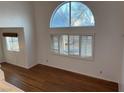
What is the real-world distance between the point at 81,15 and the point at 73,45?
1104 mm

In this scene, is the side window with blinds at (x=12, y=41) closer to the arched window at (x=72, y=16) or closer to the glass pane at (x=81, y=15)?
the arched window at (x=72, y=16)

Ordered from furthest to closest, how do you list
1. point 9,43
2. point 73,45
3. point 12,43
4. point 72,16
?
point 9,43 → point 12,43 → point 73,45 → point 72,16

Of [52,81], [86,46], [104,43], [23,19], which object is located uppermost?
[23,19]

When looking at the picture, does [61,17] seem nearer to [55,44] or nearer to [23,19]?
[55,44]

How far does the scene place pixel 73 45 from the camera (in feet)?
13.1

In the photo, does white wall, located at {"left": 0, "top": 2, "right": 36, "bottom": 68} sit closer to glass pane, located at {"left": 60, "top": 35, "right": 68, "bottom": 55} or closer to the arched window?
the arched window

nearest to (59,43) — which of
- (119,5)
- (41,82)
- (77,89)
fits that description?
(41,82)

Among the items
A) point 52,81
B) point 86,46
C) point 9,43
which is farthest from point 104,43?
point 9,43

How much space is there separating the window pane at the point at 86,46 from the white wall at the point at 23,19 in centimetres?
221

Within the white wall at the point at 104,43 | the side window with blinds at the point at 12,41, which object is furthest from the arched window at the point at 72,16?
the side window with blinds at the point at 12,41

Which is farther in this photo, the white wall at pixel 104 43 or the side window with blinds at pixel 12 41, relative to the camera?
the side window with blinds at pixel 12 41

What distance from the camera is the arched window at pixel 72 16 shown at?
359 centimetres

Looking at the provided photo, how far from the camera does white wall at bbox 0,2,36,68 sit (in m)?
3.26

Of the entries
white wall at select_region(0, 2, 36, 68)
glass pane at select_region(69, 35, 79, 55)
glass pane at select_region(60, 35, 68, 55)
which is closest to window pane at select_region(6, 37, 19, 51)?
white wall at select_region(0, 2, 36, 68)
